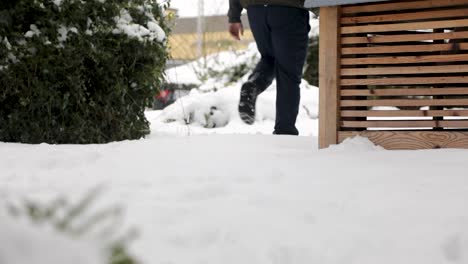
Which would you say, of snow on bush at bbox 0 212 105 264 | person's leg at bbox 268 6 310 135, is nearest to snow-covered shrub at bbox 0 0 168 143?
person's leg at bbox 268 6 310 135

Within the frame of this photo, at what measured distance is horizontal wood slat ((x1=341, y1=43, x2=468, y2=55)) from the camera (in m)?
3.56

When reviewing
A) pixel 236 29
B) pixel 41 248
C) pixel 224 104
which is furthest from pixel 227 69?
pixel 41 248

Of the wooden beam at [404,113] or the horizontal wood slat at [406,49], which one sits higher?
the horizontal wood slat at [406,49]

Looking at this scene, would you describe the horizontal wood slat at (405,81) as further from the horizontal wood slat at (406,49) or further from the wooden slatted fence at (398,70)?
the horizontal wood slat at (406,49)

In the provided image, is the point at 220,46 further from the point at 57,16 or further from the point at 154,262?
the point at 154,262

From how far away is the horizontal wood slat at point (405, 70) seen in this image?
3.54 metres

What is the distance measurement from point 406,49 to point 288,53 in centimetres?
114

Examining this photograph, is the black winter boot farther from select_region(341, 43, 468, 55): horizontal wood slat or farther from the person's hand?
select_region(341, 43, 468, 55): horizontal wood slat

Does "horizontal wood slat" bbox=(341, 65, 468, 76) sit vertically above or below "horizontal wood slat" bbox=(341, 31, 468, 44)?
below

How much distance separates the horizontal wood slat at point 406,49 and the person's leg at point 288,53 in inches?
33.9

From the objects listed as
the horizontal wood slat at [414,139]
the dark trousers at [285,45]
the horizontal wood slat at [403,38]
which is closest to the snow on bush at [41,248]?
the horizontal wood slat at [414,139]

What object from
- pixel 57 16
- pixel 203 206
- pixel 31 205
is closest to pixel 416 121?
pixel 203 206

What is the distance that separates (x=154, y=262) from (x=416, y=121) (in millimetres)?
2281

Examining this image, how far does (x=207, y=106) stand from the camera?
746cm
